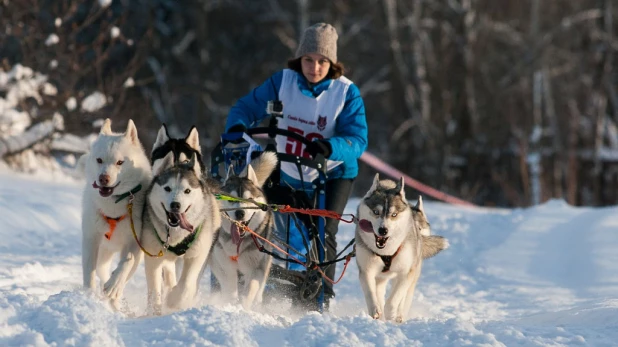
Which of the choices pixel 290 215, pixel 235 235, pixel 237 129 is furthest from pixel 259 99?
pixel 235 235

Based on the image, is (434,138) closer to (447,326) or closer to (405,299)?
(405,299)

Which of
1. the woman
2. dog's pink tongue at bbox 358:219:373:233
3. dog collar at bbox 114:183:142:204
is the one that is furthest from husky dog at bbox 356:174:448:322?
dog collar at bbox 114:183:142:204

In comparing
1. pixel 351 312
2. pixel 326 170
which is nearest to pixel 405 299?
pixel 351 312

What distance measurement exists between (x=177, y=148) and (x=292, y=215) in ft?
2.68

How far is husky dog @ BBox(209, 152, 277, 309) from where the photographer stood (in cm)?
483

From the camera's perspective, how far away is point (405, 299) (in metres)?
5.21

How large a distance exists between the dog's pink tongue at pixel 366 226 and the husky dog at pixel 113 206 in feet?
3.93

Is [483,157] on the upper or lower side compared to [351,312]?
upper

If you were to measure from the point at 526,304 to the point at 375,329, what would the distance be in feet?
9.26

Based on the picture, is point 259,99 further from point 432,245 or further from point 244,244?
point 432,245

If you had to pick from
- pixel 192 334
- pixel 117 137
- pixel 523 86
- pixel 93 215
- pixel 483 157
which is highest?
pixel 523 86

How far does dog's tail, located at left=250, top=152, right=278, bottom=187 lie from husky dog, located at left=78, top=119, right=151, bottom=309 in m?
0.77

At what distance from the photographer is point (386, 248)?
479cm

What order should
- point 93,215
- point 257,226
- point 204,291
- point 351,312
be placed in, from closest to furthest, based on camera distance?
point 93,215 → point 257,226 → point 351,312 → point 204,291
